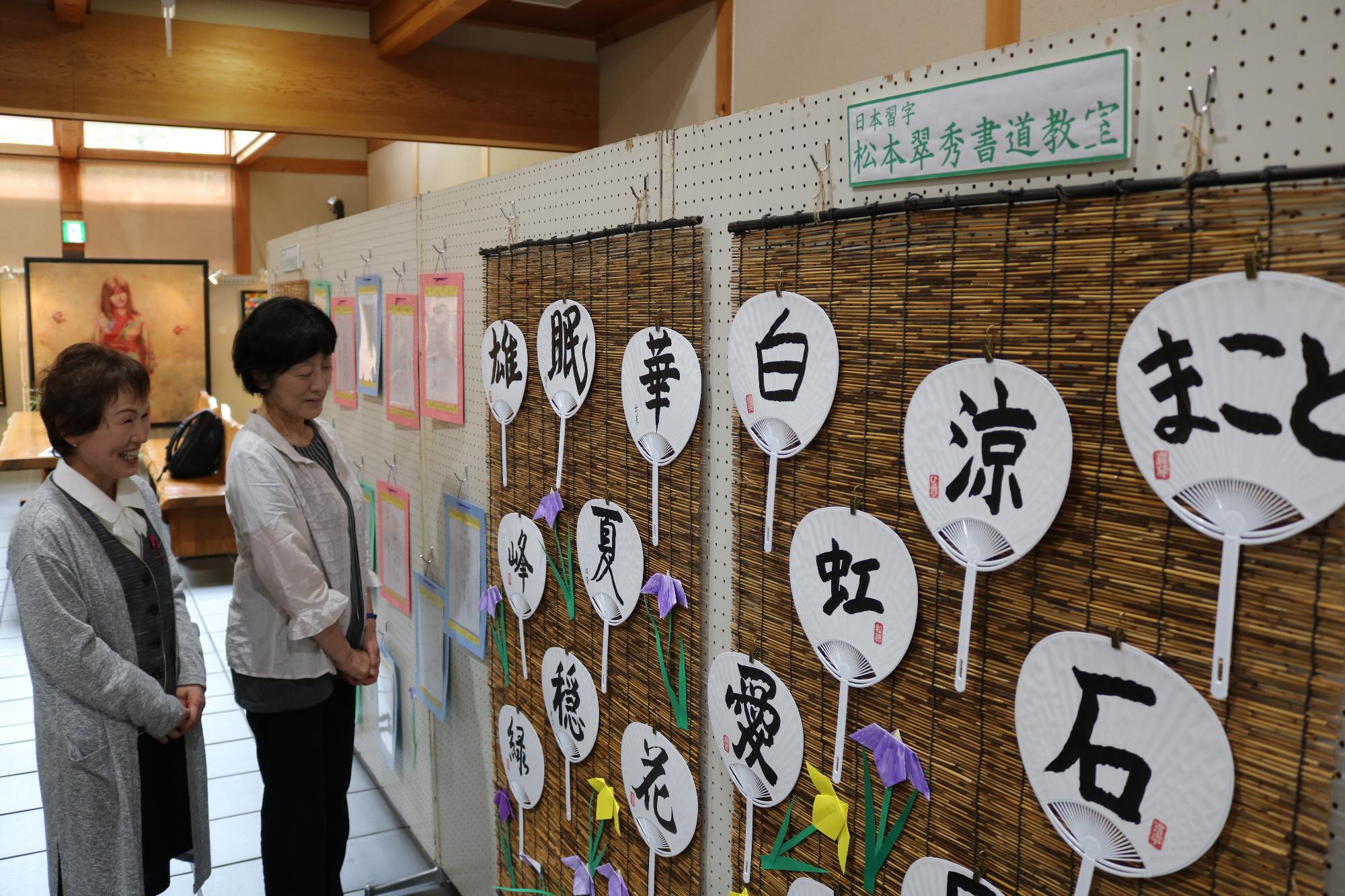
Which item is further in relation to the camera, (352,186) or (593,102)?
(352,186)

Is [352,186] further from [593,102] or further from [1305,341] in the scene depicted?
[1305,341]

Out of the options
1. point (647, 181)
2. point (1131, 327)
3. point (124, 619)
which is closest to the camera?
point (1131, 327)

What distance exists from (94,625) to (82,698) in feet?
0.48

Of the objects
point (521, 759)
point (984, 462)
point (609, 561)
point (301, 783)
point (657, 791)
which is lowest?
point (301, 783)

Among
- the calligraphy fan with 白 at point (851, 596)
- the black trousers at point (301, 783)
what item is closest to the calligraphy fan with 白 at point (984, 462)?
the calligraphy fan with 白 at point (851, 596)

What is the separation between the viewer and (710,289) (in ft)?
5.00

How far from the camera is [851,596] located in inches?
49.6

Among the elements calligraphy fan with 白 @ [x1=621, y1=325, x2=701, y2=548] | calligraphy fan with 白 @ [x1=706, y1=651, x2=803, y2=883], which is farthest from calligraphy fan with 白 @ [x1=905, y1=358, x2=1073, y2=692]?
calligraphy fan with 白 @ [x1=621, y1=325, x2=701, y2=548]

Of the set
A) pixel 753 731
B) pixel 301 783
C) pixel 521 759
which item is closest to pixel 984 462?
pixel 753 731

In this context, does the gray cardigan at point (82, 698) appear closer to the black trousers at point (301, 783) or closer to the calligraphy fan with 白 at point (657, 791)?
the black trousers at point (301, 783)

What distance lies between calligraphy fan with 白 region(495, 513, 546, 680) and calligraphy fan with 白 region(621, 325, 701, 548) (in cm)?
48

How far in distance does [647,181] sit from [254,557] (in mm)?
1222

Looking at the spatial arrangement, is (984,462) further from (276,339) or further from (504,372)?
(276,339)

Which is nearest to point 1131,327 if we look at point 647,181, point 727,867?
point 647,181
